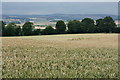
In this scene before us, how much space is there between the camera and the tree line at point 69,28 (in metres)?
74.3

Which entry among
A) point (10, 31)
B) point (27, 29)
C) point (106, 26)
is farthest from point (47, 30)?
point (106, 26)

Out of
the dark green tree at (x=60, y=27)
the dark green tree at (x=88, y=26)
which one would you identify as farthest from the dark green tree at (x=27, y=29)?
the dark green tree at (x=88, y=26)

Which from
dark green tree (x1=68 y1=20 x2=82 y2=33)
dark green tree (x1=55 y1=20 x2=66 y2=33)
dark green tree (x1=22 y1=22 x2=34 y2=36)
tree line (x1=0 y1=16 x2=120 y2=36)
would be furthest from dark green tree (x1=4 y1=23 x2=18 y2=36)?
dark green tree (x1=68 y1=20 x2=82 y2=33)

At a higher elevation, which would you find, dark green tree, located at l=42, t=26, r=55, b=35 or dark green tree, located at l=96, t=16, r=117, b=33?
dark green tree, located at l=96, t=16, r=117, b=33

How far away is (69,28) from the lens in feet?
260

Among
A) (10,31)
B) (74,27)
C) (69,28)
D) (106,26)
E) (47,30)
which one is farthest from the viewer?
(106,26)

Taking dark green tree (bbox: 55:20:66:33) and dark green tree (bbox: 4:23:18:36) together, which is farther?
dark green tree (bbox: 55:20:66:33)

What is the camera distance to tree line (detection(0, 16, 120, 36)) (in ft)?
244

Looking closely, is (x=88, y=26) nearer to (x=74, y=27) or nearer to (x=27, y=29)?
(x=74, y=27)

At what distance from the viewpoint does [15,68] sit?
9.05 metres

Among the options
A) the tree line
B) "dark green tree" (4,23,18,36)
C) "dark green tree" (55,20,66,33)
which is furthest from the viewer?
"dark green tree" (55,20,66,33)

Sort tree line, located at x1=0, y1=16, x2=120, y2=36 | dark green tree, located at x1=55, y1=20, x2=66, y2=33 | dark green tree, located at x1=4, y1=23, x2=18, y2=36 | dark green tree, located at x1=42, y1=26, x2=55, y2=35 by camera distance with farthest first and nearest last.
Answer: dark green tree, located at x1=55, y1=20, x2=66, y2=33, dark green tree, located at x1=42, y1=26, x2=55, y2=35, tree line, located at x1=0, y1=16, x2=120, y2=36, dark green tree, located at x1=4, y1=23, x2=18, y2=36

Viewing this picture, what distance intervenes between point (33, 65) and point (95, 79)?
3376 mm

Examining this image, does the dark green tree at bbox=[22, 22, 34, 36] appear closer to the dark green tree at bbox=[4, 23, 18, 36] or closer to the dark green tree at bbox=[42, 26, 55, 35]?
the dark green tree at bbox=[4, 23, 18, 36]
